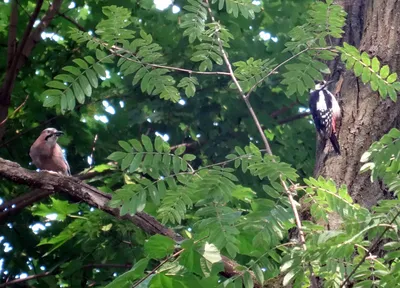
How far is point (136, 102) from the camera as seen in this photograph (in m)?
7.18

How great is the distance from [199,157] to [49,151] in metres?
1.48

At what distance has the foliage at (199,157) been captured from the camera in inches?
106

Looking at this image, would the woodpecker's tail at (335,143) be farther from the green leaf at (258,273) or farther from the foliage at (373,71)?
the green leaf at (258,273)

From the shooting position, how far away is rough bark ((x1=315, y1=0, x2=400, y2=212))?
158 inches

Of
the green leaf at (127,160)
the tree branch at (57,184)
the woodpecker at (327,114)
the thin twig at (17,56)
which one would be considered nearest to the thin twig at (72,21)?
the thin twig at (17,56)

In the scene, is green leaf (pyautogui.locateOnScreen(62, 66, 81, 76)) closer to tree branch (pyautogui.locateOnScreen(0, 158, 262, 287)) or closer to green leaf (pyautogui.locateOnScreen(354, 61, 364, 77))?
tree branch (pyautogui.locateOnScreen(0, 158, 262, 287))

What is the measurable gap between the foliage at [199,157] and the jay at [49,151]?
0.22 metres

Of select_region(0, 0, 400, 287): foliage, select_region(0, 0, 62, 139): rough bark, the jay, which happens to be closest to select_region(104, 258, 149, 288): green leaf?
select_region(0, 0, 400, 287): foliage

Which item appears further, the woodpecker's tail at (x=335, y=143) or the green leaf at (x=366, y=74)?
the woodpecker's tail at (x=335, y=143)

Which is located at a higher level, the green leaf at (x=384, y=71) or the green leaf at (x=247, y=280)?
the green leaf at (x=384, y=71)

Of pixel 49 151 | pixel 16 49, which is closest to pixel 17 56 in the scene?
pixel 16 49

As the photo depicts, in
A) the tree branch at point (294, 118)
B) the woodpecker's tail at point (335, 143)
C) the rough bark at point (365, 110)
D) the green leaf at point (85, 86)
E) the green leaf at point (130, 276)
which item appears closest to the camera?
the green leaf at point (130, 276)

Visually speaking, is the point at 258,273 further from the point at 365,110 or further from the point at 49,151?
the point at 49,151

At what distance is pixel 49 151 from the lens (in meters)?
6.52
